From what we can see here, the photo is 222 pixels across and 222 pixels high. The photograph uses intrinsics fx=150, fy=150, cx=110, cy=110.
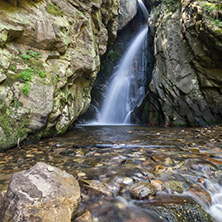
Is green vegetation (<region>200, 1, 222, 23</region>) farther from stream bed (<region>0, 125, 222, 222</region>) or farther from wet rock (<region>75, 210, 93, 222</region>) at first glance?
wet rock (<region>75, 210, 93, 222</region>)

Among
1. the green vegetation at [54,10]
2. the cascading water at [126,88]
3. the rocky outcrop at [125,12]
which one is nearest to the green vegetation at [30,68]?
the green vegetation at [54,10]

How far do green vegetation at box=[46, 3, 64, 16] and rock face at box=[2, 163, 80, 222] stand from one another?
6.41 meters

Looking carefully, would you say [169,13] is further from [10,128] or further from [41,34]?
[10,128]

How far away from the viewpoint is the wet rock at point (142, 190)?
192 cm

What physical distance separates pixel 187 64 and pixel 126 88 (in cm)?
765

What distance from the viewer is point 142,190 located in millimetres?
1981

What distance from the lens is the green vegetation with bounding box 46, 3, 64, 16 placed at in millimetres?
5961

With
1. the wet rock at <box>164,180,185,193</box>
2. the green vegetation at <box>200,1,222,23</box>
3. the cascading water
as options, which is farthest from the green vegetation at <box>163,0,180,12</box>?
the wet rock at <box>164,180,185,193</box>

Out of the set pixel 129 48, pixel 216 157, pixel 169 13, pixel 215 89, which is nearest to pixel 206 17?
pixel 215 89

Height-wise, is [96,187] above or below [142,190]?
above

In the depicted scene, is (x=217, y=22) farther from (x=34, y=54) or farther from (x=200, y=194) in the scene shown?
(x=200, y=194)

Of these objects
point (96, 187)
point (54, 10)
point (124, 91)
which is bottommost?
point (124, 91)

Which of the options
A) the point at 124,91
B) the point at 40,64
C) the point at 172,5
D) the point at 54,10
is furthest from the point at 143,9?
the point at 40,64

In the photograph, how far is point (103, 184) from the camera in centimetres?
216
